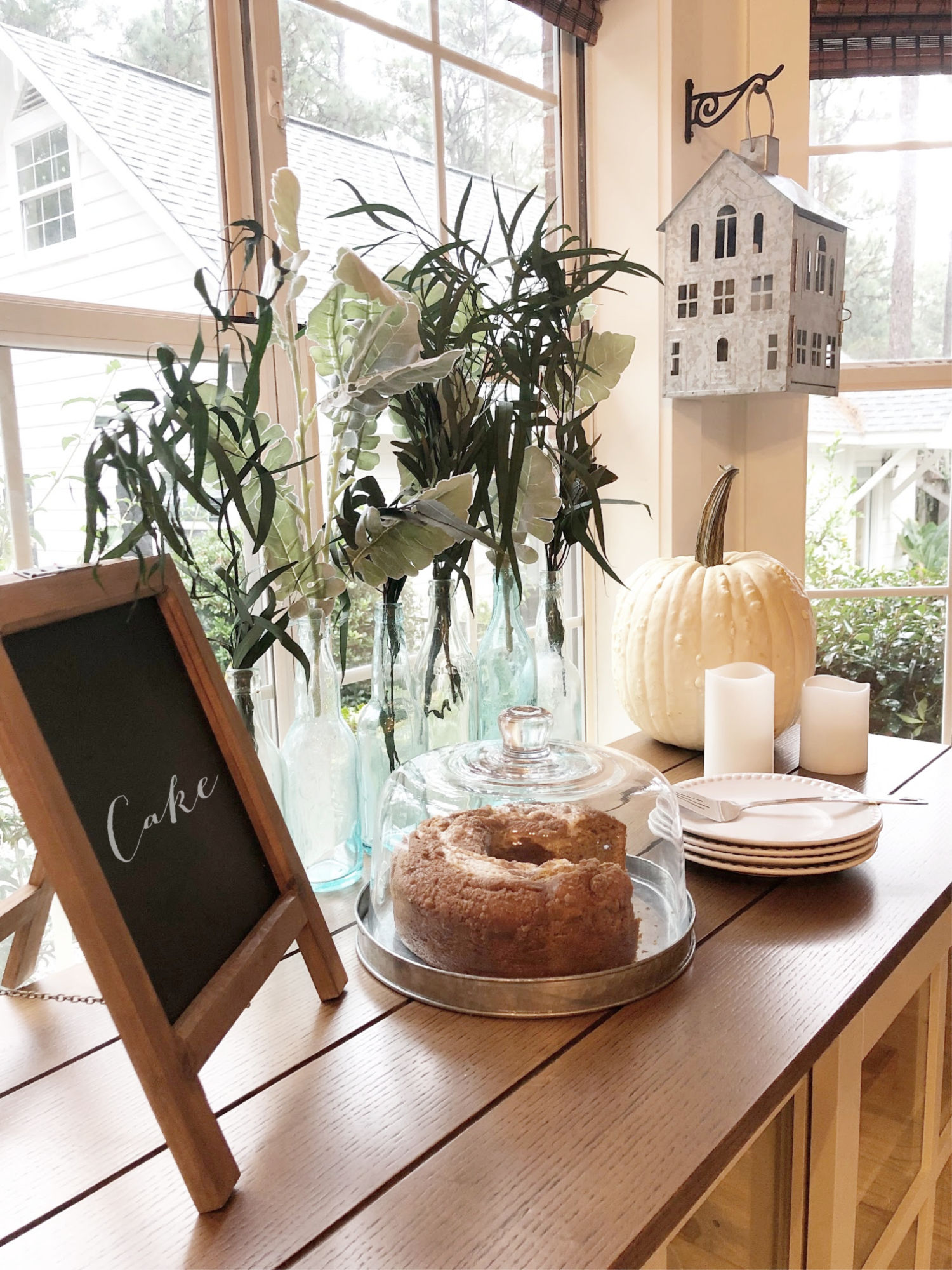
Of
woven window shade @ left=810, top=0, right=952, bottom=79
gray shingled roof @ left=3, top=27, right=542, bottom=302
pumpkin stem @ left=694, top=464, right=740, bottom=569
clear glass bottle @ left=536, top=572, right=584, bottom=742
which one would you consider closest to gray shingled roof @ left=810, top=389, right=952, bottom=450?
woven window shade @ left=810, top=0, right=952, bottom=79

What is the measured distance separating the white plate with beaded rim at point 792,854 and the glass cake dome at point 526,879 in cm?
13

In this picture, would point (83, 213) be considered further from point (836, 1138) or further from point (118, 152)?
point (836, 1138)

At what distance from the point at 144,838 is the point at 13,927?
27 cm

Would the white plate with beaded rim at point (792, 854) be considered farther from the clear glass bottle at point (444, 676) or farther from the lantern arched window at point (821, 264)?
the lantern arched window at point (821, 264)

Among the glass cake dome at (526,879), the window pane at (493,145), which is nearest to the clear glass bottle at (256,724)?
the glass cake dome at (526,879)

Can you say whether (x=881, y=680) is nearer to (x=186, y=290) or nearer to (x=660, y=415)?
(x=660, y=415)

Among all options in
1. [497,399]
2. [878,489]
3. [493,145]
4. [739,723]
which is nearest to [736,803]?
[739,723]

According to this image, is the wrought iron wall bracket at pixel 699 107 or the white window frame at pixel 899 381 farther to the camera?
the white window frame at pixel 899 381

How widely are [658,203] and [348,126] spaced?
30.8 inches

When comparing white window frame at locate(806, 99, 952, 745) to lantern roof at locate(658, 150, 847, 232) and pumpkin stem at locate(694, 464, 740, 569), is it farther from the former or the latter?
pumpkin stem at locate(694, 464, 740, 569)

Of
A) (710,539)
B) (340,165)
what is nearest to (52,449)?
(340,165)

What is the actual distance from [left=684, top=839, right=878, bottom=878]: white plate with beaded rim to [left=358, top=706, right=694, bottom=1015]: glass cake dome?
Result: 0.41 ft

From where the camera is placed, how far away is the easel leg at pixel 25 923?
0.89m

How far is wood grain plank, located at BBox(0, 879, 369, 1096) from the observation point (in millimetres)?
804
